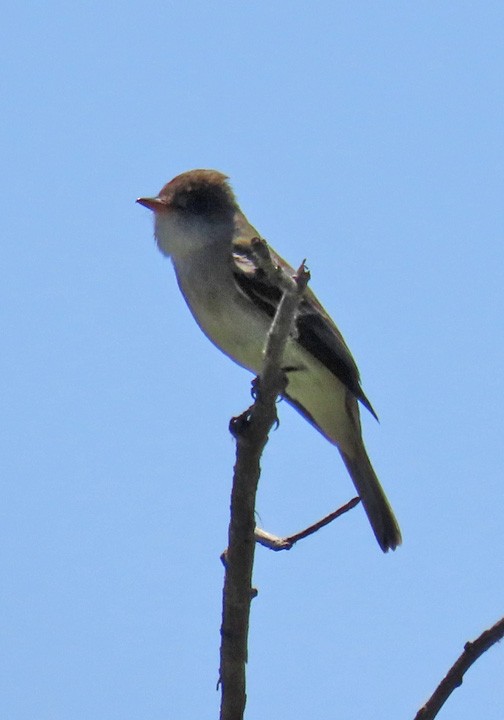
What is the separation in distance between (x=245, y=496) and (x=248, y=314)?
246 cm

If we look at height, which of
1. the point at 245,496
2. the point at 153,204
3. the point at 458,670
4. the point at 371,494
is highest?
the point at 153,204

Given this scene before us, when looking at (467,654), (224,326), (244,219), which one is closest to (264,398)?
(467,654)

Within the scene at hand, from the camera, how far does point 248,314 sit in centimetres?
611

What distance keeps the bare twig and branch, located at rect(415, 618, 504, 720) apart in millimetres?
1283

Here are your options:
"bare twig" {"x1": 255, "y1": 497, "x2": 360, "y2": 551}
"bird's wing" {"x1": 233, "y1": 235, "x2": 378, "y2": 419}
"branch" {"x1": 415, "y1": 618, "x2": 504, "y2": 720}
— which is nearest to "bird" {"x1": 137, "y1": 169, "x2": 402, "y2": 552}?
"bird's wing" {"x1": 233, "y1": 235, "x2": 378, "y2": 419}

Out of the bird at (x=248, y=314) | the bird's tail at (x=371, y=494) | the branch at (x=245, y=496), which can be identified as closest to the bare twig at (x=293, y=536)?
the branch at (x=245, y=496)

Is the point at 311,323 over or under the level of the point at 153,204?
under

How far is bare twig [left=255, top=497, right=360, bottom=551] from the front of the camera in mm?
4387

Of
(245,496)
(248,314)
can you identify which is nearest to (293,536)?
(245,496)

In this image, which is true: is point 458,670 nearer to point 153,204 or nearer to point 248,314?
point 248,314

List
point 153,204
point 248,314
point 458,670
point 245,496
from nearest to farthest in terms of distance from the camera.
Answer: point 458,670
point 245,496
point 248,314
point 153,204

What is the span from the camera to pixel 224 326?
6215 millimetres

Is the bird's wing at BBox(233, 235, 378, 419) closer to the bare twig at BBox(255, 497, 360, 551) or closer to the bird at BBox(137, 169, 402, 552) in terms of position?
the bird at BBox(137, 169, 402, 552)

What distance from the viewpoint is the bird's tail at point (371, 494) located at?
6.83 meters
